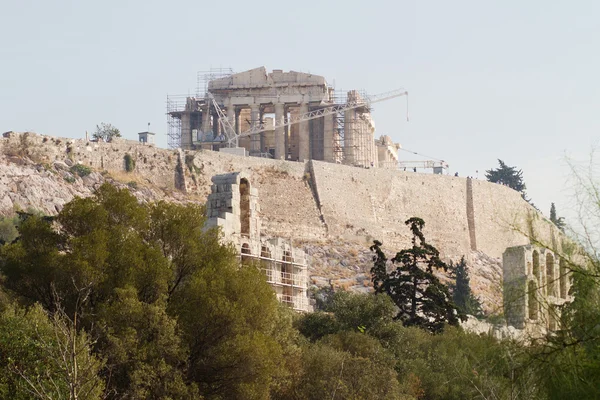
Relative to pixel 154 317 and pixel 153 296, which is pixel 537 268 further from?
pixel 153 296

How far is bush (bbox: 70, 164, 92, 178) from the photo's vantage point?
2008 inches

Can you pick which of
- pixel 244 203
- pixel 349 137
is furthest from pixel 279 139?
pixel 244 203

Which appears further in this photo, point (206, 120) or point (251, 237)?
point (206, 120)

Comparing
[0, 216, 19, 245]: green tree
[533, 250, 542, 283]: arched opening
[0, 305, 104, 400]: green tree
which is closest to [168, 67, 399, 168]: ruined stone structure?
[0, 216, 19, 245]: green tree

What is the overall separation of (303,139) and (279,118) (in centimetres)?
176

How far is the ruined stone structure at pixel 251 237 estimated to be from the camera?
2733 centimetres

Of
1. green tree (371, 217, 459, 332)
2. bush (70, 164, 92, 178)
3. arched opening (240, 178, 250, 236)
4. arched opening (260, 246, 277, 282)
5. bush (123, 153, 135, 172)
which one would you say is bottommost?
green tree (371, 217, 459, 332)

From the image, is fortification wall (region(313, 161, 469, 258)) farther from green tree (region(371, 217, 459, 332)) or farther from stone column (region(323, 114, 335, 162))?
green tree (region(371, 217, 459, 332))

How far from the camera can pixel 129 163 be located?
54.3 meters

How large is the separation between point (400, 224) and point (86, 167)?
1882 centimetres

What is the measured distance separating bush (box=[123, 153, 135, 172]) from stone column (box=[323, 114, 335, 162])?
47.0ft

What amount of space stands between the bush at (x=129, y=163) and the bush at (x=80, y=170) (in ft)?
9.34

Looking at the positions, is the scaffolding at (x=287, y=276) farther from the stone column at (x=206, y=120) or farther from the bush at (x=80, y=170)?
the stone column at (x=206, y=120)

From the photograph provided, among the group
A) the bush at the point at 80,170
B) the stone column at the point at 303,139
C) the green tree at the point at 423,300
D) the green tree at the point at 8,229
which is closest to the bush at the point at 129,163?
the bush at the point at 80,170
